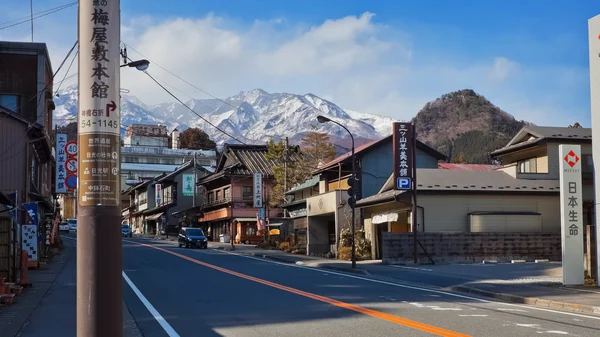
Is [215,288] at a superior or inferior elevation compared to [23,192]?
inferior

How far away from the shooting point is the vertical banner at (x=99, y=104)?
222 inches

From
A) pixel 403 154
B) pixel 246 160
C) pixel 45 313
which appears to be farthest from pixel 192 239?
pixel 45 313

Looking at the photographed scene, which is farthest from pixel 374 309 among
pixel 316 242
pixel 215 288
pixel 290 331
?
pixel 316 242

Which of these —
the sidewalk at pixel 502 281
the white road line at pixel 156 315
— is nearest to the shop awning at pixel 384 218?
the sidewalk at pixel 502 281

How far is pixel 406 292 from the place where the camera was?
766 inches

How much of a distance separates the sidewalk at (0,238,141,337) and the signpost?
16.6 meters

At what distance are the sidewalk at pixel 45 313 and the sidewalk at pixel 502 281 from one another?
992 cm

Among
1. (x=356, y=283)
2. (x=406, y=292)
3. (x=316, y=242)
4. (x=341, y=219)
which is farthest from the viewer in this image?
(x=316, y=242)

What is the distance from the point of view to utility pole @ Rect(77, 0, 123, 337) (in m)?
5.57

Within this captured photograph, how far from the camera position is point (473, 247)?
34.5 meters

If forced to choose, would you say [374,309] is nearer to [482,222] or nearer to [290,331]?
[290,331]

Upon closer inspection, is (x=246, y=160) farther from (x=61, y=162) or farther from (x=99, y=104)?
(x=99, y=104)

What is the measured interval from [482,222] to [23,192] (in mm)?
23655

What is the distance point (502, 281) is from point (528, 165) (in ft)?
63.0
